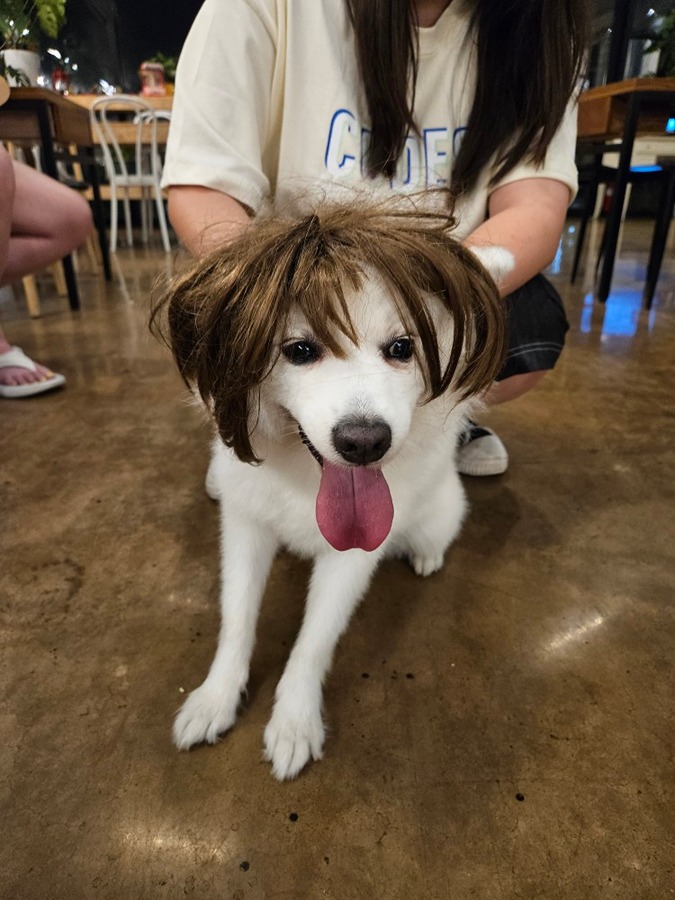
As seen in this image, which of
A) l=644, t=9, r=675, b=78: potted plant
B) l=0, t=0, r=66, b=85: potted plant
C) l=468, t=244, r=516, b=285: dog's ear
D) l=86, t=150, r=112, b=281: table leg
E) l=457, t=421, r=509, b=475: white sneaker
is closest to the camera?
l=468, t=244, r=516, b=285: dog's ear

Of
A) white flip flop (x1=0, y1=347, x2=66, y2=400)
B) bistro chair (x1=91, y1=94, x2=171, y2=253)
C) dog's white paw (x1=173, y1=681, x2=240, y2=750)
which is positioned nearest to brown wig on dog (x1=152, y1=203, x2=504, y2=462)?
dog's white paw (x1=173, y1=681, x2=240, y2=750)

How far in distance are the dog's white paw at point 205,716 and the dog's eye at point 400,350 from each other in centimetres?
51

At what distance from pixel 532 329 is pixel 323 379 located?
805mm

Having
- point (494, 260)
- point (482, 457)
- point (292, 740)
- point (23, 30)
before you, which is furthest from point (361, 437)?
point (23, 30)

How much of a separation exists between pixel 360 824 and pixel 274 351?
0.53 metres

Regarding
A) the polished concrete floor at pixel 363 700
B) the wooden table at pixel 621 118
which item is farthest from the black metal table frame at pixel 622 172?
the polished concrete floor at pixel 363 700

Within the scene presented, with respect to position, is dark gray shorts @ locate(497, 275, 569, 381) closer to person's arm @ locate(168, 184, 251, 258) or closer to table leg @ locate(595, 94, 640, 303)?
person's arm @ locate(168, 184, 251, 258)

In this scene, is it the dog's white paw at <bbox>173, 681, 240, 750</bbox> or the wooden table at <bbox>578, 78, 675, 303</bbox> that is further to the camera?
the wooden table at <bbox>578, 78, 675, 303</bbox>

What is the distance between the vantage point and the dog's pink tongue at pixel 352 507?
74 cm

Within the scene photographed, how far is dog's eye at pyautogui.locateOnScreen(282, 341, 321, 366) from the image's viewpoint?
24.3 inches

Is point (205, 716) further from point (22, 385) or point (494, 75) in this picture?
point (22, 385)

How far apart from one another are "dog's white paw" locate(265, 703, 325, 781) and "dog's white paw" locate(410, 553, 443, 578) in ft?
1.24

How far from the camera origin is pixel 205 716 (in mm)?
786

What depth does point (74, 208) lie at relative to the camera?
6.62ft
